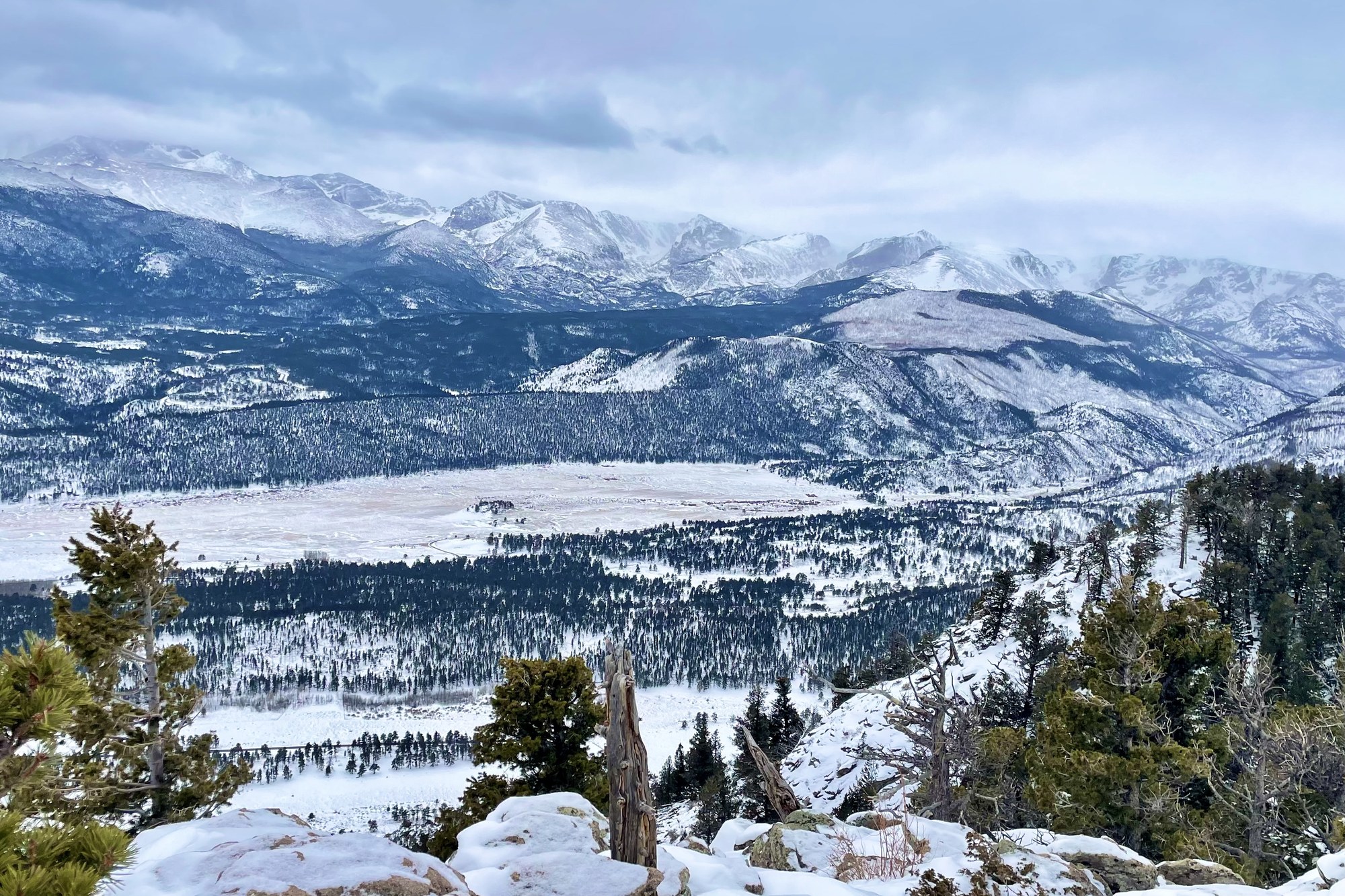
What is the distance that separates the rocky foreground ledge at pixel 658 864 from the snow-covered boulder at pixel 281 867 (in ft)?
0.07

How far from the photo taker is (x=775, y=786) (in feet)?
A: 53.8

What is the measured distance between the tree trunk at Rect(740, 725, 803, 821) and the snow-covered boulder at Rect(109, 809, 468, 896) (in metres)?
6.57

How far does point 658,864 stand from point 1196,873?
10.8m

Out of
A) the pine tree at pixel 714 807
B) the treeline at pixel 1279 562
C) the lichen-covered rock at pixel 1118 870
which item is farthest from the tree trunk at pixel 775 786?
the treeline at pixel 1279 562

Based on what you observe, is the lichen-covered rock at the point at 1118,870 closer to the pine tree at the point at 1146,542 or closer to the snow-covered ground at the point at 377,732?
the pine tree at the point at 1146,542

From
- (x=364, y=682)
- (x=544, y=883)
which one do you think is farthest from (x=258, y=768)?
(x=544, y=883)

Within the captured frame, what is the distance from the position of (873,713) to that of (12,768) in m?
75.2

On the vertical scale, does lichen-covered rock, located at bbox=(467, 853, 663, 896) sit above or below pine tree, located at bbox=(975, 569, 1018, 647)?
above

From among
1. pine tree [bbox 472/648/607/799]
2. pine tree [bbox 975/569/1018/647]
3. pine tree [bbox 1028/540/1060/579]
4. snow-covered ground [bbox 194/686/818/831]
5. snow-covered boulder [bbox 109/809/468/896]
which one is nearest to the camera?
snow-covered boulder [bbox 109/809/468/896]

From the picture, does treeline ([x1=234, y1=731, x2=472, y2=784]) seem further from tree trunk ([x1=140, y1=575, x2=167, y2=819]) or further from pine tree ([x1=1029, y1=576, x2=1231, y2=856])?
pine tree ([x1=1029, y1=576, x2=1231, y2=856])

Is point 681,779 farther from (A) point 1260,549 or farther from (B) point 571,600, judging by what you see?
(B) point 571,600

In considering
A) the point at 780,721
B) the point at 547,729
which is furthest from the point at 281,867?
the point at 780,721

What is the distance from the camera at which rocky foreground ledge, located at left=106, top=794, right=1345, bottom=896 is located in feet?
32.8

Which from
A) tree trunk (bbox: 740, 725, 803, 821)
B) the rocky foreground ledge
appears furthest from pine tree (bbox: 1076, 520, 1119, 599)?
tree trunk (bbox: 740, 725, 803, 821)
